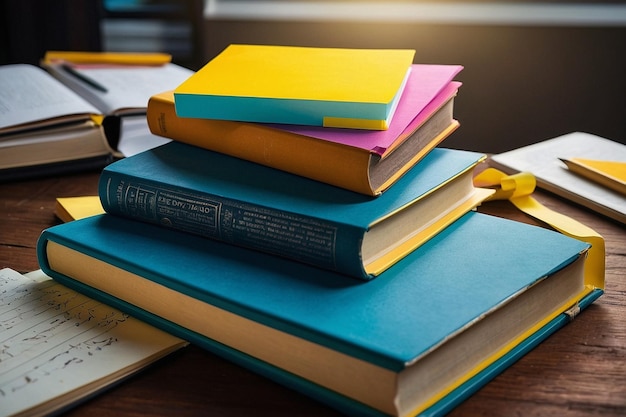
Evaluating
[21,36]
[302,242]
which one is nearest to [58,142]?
[302,242]

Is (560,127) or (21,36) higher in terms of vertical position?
(21,36)

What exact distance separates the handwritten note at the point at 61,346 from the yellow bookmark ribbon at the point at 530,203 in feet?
1.20

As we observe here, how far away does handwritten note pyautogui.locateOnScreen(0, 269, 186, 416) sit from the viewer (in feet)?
1.56

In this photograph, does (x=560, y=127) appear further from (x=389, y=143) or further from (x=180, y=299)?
(x=180, y=299)

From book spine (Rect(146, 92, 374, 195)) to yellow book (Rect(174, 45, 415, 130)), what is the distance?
0.06 feet

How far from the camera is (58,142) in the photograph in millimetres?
961

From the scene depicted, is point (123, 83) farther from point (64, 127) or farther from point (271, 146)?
point (271, 146)

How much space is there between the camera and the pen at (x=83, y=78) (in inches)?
45.2

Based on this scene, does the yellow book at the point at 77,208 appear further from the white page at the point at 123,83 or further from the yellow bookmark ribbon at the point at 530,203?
the yellow bookmark ribbon at the point at 530,203

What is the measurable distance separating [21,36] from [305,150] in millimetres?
1682

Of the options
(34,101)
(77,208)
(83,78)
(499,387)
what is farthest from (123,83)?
(499,387)

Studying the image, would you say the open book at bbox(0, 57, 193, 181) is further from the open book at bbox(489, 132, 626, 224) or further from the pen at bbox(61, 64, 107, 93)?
the open book at bbox(489, 132, 626, 224)

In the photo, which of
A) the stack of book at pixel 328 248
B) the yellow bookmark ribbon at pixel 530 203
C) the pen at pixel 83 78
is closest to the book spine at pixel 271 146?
the stack of book at pixel 328 248

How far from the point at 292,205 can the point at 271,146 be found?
3.8 inches
